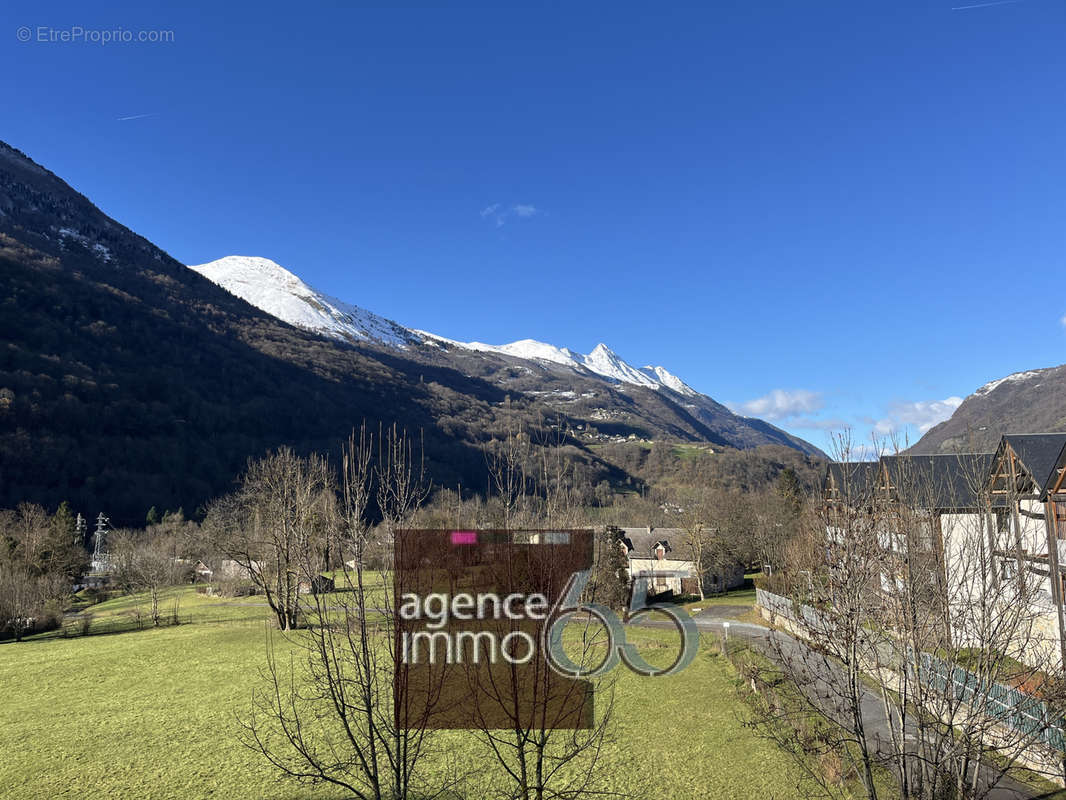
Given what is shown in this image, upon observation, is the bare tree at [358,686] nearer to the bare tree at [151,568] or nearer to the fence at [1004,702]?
the fence at [1004,702]

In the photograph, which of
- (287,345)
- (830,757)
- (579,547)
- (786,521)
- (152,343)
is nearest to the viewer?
(579,547)

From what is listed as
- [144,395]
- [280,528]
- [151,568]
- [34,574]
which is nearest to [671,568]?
[280,528]

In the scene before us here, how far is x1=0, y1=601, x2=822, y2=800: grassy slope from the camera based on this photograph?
548 inches

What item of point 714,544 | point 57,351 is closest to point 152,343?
point 57,351

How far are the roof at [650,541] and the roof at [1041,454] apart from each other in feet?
115

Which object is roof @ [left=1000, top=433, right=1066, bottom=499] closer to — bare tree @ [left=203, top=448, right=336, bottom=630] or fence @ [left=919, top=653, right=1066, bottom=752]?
fence @ [left=919, top=653, right=1066, bottom=752]

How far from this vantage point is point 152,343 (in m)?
154

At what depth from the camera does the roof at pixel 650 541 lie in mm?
60312

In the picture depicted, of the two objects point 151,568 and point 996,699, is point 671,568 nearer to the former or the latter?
point 151,568

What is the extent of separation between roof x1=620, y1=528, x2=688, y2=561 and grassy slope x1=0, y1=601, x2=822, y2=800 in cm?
3333

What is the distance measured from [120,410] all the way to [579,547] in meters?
140

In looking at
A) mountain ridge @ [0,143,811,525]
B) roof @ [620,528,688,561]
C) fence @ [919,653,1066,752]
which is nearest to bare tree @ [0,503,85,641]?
mountain ridge @ [0,143,811,525]

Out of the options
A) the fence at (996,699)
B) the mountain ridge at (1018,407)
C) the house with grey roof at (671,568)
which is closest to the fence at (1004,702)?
the fence at (996,699)

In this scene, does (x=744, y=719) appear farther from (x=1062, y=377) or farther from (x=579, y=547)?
(x=1062, y=377)
